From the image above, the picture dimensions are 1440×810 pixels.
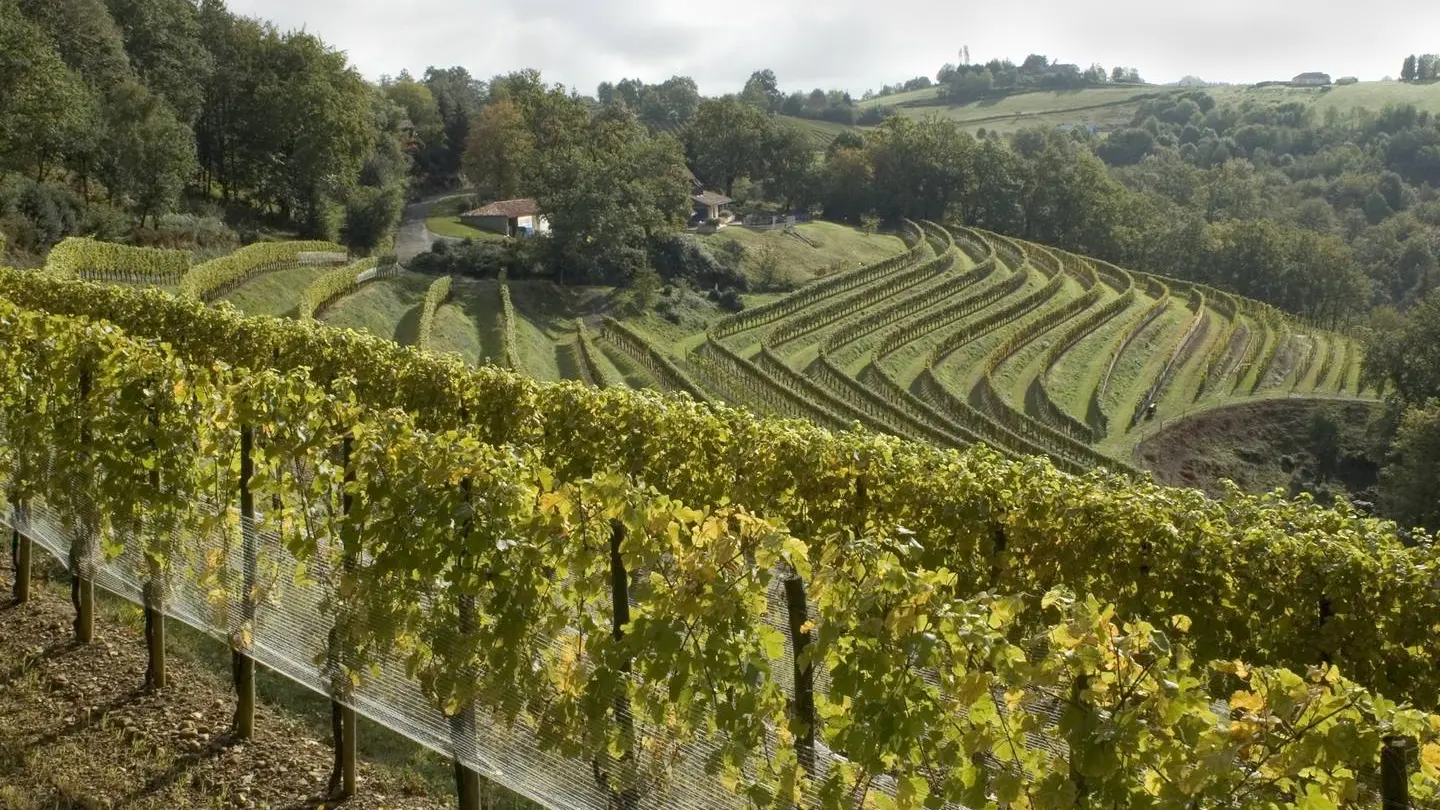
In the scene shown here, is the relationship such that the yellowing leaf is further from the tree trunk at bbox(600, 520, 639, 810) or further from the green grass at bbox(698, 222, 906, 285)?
the green grass at bbox(698, 222, 906, 285)

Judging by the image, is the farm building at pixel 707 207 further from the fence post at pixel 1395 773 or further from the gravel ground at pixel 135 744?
the fence post at pixel 1395 773

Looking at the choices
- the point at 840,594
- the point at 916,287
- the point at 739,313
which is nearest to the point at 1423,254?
the point at 916,287

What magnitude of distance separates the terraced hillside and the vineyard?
30103 millimetres

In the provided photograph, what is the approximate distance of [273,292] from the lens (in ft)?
135

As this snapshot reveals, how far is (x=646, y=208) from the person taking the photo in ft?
205

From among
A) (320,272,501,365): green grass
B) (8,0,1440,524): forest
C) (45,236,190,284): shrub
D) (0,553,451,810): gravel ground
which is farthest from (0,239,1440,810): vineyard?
(8,0,1440,524): forest

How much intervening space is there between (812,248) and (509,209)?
22.7 metres

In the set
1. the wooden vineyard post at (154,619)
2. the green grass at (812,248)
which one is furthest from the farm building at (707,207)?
the wooden vineyard post at (154,619)

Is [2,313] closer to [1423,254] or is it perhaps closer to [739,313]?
[739,313]

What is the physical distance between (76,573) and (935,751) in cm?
776

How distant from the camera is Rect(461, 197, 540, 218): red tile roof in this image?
74.4m

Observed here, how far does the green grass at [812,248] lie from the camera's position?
71.8 meters

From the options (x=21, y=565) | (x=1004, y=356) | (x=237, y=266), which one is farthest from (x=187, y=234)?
(x=1004, y=356)

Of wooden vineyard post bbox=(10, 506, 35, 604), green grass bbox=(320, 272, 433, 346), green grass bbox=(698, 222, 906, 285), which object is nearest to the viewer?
wooden vineyard post bbox=(10, 506, 35, 604)
